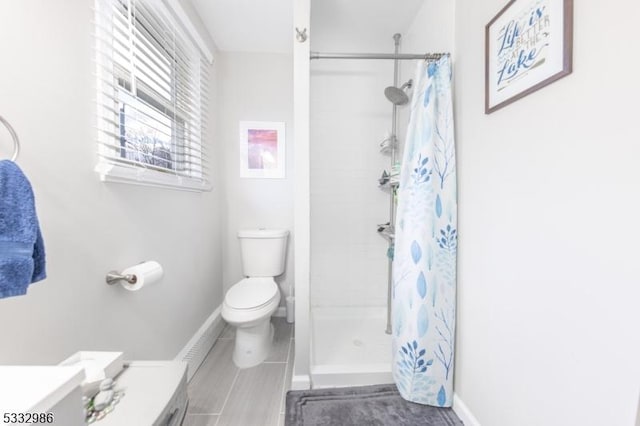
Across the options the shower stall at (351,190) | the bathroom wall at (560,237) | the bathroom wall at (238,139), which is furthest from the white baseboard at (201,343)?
the bathroom wall at (560,237)

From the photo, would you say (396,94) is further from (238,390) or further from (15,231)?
(238,390)

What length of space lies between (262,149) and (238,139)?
226 mm

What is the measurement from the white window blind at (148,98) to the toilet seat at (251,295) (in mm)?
777

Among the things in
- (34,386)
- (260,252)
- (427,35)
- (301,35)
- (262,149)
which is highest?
(427,35)

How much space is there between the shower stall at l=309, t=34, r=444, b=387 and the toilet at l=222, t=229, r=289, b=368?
1.16 ft

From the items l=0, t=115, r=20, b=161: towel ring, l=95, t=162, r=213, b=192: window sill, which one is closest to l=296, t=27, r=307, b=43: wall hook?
l=95, t=162, r=213, b=192: window sill

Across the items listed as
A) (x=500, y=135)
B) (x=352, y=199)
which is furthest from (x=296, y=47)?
(x=352, y=199)

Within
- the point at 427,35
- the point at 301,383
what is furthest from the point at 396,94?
the point at 301,383

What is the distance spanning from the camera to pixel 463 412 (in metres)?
1.17

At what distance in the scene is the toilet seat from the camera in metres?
1.59

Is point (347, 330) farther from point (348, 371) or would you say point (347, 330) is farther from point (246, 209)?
point (246, 209)

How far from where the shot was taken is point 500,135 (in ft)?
3.18

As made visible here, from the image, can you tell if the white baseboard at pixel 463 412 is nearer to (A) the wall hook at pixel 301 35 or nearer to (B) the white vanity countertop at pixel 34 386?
(B) the white vanity countertop at pixel 34 386

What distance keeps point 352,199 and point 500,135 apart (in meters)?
1.27
